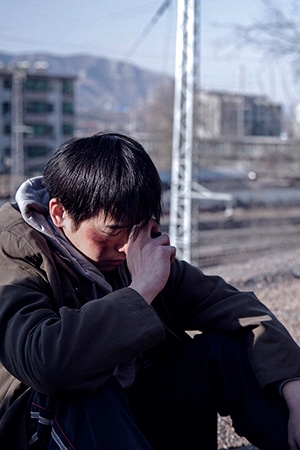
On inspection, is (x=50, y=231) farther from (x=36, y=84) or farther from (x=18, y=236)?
(x=36, y=84)

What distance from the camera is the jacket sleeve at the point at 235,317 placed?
6.75ft

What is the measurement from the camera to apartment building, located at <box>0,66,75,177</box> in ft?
149

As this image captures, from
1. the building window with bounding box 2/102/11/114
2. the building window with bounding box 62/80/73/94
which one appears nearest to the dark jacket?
the building window with bounding box 2/102/11/114

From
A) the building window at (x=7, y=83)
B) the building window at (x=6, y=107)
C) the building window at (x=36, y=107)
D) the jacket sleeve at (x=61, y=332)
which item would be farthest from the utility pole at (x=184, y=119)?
the building window at (x=36, y=107)

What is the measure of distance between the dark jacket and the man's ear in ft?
0.25

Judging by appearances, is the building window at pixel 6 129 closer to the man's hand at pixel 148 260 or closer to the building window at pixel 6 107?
the building window at pixel 6 107

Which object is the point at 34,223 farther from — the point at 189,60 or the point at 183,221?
the point at 183,221

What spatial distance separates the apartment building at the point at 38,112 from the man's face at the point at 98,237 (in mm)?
41802

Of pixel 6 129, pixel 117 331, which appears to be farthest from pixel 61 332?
pixel 6 129

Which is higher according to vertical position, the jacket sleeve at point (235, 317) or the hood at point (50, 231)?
the hood at point (50, 231)

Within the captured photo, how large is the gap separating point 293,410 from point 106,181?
82 centimetres

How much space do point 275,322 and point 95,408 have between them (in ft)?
2.43

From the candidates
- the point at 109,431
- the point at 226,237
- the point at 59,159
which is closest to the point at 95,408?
the point at 109,431

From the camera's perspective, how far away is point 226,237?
2283cm
